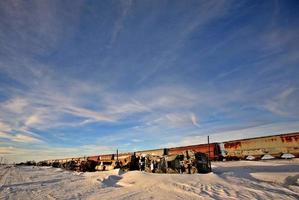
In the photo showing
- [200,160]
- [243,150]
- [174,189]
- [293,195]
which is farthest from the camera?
[243,150]

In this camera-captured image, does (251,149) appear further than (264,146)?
Yes

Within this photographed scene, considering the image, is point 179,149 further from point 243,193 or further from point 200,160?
point 243,193

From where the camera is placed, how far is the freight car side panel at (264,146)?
17.5 meters

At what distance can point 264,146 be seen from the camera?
19281 mm

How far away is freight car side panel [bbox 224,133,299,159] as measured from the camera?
1748cm

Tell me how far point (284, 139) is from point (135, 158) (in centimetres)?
1319

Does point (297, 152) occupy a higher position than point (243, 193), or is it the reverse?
point (297, 152)

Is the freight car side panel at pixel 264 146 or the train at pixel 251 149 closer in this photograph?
the freight car side panel at pixel 264 146

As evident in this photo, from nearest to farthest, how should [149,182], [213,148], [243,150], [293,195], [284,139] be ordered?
[293,195]
[149,182]
[284,139]
[243,150]
[213,148]

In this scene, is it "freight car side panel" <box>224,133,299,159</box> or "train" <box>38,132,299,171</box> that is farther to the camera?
"train" <box>38,132,299,171</box>

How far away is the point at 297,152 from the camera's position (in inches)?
674

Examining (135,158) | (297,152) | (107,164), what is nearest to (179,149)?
(135,158)

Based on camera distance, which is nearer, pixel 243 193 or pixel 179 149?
pixel 243 193

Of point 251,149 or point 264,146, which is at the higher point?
point 264,146
